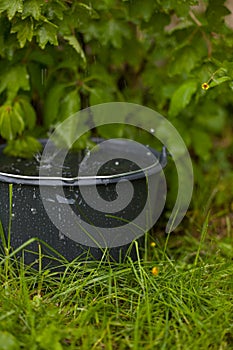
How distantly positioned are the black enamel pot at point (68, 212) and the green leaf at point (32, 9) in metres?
0.55

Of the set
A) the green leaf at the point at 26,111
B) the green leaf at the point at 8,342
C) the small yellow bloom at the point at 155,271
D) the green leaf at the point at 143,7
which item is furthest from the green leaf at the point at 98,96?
the green leaf at the point at 8,342

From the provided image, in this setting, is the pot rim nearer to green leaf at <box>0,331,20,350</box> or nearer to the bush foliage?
the bush foliage

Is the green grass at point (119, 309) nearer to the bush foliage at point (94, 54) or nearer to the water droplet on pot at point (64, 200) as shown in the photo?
the water droplet on pot at point (64, 200)

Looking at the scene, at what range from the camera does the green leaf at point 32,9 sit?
1759 mm

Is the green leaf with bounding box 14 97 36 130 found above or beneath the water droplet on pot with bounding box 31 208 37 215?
above

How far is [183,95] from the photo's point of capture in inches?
85.7

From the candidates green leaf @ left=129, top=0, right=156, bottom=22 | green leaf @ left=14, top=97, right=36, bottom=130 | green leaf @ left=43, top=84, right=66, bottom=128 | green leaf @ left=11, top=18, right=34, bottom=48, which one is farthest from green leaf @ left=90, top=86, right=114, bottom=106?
green leaf @ left=11, top=18, right=34, bottom=48

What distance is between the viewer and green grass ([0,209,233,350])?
4.72 ft

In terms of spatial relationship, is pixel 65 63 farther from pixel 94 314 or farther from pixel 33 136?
pixel 94 314

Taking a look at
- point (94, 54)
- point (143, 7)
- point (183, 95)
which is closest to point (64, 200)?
point (183, 95)

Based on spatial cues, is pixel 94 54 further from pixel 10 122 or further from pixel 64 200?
pixel 64 200

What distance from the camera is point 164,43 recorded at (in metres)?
2.35

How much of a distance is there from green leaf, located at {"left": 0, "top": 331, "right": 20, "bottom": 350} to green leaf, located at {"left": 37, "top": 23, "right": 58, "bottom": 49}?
3.26 feet

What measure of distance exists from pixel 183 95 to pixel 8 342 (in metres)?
1.26
